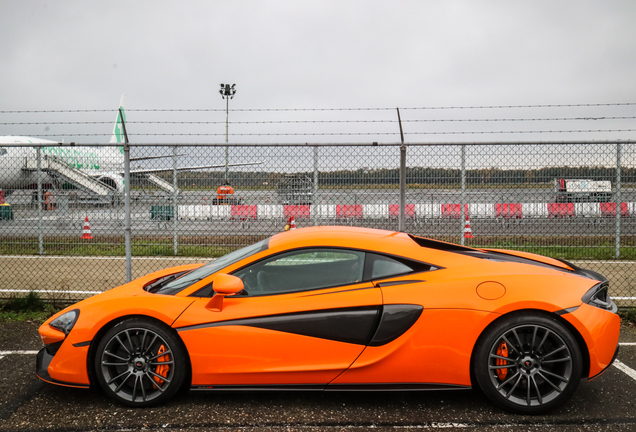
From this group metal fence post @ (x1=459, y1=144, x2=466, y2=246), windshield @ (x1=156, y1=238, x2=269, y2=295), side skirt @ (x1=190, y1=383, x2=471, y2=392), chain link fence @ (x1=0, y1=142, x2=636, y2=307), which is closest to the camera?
side skirt @ (x1=190, y1=383, x2=471, y2=392)

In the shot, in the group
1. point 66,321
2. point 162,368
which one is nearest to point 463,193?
point 162,368

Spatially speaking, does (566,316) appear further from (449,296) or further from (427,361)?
(427,361)

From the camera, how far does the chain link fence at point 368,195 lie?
218 inches

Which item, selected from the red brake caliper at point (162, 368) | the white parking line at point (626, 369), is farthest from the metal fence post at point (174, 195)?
the white parking line at point (626, 369)

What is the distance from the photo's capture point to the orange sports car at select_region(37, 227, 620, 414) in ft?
9.42

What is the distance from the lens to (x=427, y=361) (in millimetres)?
2881

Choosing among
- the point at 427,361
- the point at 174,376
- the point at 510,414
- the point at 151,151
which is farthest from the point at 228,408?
the point at 151,151

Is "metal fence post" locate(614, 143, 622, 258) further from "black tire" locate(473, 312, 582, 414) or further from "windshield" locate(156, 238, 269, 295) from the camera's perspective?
"windshield" locate(156, 238, 269, 295)

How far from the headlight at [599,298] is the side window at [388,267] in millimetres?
972

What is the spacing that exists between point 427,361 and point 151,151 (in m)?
4.21

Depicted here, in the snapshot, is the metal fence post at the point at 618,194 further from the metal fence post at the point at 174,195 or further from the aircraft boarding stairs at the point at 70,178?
the aircraft boarding stairs at the point at 70,178

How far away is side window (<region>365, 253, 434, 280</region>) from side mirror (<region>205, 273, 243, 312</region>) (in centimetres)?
83

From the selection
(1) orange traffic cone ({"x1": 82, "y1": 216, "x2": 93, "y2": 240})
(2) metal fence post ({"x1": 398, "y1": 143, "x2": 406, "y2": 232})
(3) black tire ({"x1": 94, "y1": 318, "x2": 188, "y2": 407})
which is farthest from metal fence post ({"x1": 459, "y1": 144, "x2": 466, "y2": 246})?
(1) orange traffic cone ({"x1": 82, "y1": 216, "x2": 93, "y2": 240})

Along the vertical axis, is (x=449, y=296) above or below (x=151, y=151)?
below
